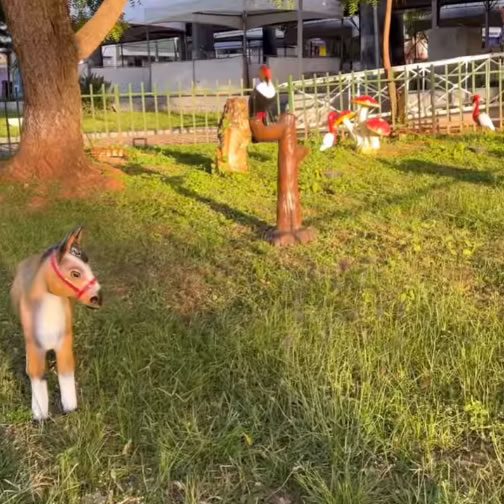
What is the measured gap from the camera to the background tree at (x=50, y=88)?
7.64 metres

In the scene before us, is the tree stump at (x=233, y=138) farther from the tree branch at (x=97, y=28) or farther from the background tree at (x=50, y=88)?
the tree branch at (x=97, y=28)

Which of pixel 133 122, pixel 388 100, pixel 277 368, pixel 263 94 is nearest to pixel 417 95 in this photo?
pixel 388 100

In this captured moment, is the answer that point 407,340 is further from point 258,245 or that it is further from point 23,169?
point 23,169

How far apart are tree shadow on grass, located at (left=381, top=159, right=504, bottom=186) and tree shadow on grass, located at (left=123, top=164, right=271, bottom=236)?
246 centimetres

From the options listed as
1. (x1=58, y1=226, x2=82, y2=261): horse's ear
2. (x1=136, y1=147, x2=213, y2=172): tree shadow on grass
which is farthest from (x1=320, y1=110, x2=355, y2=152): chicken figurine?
(x1=58, y1=226, x2=82, y2=261): horse's ear

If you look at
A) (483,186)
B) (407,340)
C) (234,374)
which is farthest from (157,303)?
(483,186)

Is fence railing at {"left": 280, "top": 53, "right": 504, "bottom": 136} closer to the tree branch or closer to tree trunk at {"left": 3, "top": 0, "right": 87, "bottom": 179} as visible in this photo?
the tree branch

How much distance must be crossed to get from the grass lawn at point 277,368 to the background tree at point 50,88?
1.80m

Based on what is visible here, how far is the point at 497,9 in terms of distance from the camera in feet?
87.6

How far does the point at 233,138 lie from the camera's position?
8.65m

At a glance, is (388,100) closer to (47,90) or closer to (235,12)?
(47,90)

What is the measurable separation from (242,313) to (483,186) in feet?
13.2

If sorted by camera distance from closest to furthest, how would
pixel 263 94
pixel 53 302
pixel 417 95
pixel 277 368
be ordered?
pixel 53 302 → pixel 277 368 → pixel 263 94 → pixel 417 95

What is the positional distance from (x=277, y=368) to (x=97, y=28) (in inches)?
239
